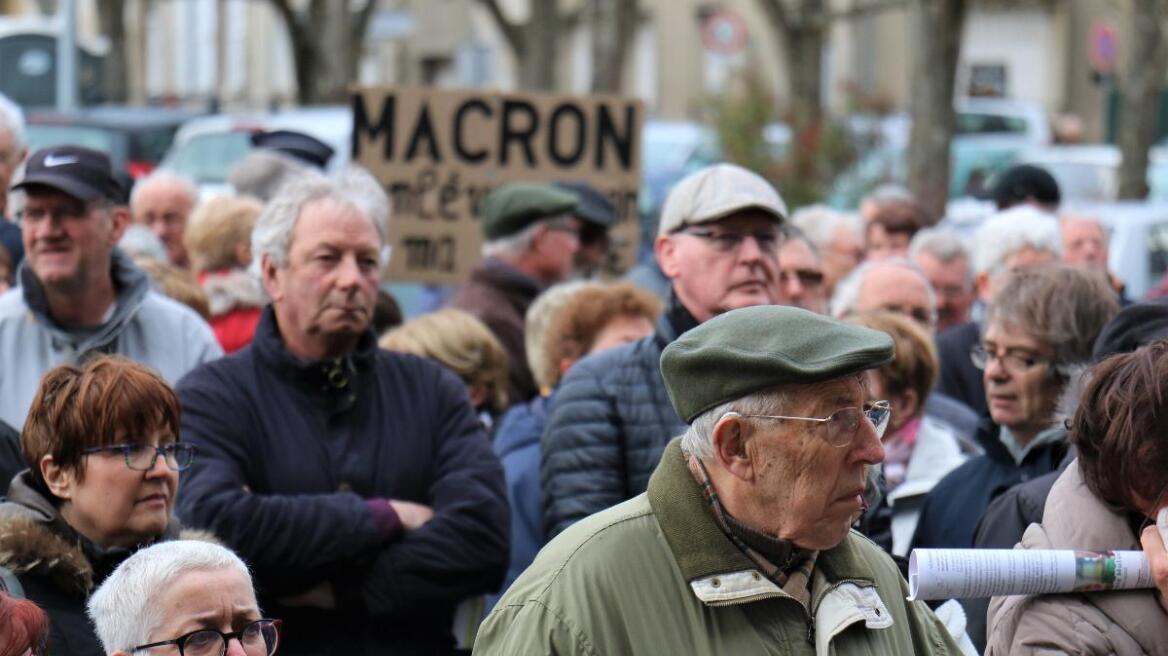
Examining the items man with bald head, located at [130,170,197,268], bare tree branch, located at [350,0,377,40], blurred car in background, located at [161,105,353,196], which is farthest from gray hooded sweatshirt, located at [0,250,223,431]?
bare tree branch, located at [350,0,377,40]

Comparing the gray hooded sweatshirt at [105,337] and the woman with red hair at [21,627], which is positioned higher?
the gray hooded sweatshirt at [105,337]

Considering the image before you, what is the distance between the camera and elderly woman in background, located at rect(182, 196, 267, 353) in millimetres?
7180

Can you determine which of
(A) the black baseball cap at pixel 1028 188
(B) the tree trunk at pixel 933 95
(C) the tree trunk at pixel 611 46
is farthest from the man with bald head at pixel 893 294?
(C) the tree trunk at pixel 611 46

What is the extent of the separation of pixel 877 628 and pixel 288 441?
210 centimetres

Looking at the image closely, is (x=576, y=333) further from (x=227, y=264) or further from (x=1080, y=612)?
(x=1080, y=612)

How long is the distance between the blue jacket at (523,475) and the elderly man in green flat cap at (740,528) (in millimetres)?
2110

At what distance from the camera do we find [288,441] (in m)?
5.13

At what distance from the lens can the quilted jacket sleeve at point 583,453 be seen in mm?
5004

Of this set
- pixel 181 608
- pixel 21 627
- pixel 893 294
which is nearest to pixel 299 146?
pixel 893 294

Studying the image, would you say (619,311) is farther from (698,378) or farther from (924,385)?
(698,378)

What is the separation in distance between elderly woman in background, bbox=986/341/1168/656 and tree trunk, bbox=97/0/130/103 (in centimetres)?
3071

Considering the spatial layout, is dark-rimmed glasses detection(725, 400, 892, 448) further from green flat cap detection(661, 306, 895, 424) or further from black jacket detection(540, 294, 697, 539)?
black jacket detection(540, 294, 697, 539)

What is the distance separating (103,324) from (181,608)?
211cm

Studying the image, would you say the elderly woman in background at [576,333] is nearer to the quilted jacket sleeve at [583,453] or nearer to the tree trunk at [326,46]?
the quilted jacket sleeve at [583,453]
